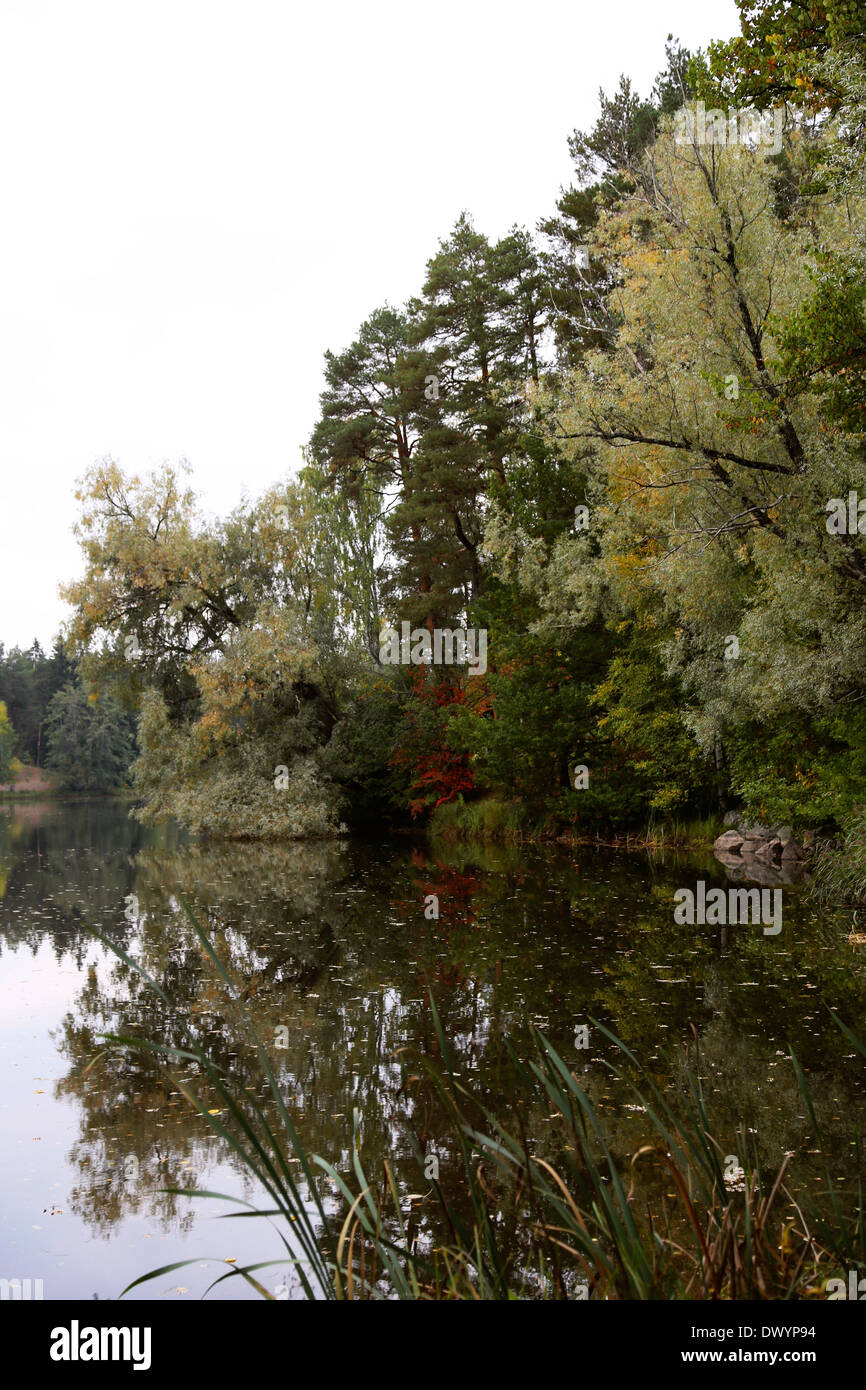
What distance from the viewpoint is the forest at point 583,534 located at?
12141 millimetres

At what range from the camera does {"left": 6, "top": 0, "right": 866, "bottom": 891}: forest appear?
39.8ft

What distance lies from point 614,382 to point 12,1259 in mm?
14206

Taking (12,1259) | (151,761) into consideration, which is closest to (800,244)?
(12,1259)

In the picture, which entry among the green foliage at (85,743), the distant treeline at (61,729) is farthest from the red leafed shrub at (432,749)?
the green foliage at (85,743)

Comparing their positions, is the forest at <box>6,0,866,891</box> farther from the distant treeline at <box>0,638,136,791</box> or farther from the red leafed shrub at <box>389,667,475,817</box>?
the distant treeline at <box>0,638,136,791</box>

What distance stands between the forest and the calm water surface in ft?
12.0

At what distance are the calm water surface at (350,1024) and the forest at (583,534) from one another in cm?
366

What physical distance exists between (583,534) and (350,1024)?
14.4 meters

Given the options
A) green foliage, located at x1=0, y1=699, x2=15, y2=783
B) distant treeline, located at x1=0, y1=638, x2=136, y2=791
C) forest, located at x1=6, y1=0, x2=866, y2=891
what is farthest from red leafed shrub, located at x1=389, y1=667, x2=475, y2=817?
green foliage, located at x1=0, y1=699, x2=15, y2=783

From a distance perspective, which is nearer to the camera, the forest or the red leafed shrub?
the forest

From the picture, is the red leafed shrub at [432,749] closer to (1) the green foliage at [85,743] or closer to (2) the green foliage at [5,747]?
(1) the green foliage at [85,743]

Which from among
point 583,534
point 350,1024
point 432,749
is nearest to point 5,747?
point 432,749

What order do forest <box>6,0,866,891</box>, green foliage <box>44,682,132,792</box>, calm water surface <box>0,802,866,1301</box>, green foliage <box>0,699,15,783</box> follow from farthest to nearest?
green foliage <box>44,682,132,792</box> < green foliage <box>0,699,15,783</box> < forest <box>6,0,866,891</box> < calm water surface <box>0,802,866,1301</box>

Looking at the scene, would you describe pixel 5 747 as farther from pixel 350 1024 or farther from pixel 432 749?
pixel 350 1024
